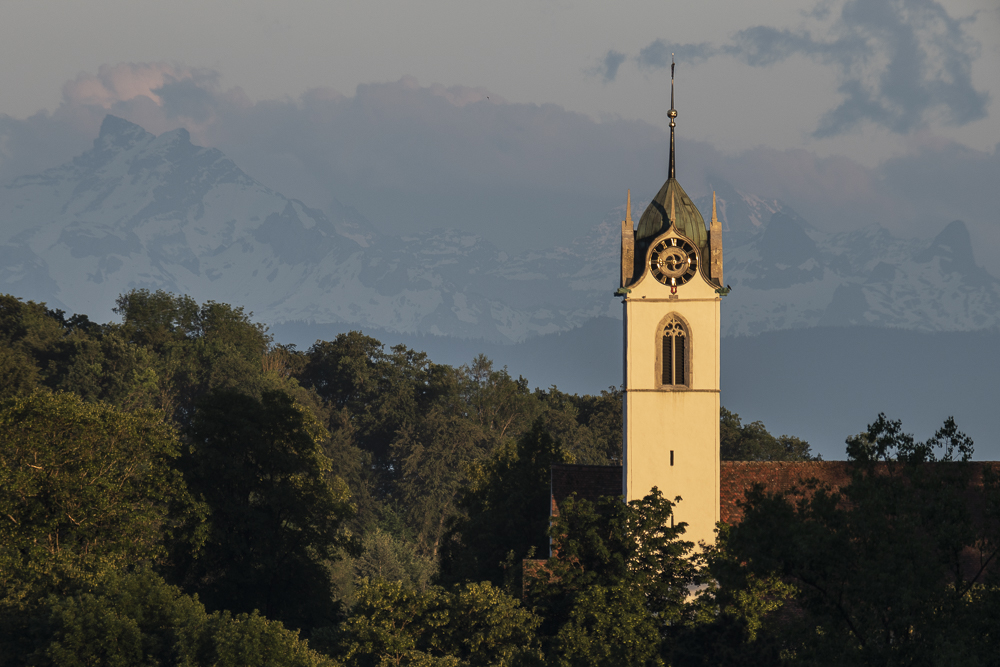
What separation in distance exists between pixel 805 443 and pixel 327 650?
65758 millimetres

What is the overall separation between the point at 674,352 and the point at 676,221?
4581 mm

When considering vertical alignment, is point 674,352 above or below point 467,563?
above

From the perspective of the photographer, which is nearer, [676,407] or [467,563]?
[676,407]

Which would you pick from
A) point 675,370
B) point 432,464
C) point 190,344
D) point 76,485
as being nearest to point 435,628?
point 675,370

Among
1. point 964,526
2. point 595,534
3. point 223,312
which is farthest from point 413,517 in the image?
point 964,526

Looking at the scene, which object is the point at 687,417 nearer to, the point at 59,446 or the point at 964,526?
the point at 964,526

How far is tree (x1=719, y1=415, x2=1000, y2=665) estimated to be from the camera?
22922 millimetres

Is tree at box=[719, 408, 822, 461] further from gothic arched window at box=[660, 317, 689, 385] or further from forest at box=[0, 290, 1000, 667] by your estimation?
gothic arched window at box=[660, 317, 689, 385]

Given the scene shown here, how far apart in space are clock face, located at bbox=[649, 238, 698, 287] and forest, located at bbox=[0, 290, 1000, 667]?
7.38 meters

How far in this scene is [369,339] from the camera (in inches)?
4641

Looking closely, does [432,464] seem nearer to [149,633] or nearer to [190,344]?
[190,344]

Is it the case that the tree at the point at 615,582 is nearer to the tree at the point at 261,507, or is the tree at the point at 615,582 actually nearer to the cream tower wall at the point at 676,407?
the cream tower wall at the point at 676,407

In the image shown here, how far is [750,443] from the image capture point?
288ft

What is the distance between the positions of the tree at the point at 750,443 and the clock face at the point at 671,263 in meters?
46.2
